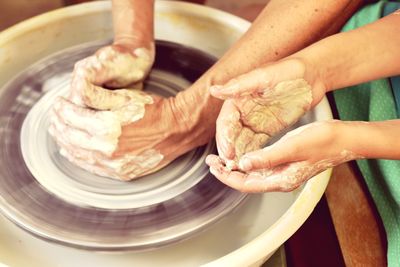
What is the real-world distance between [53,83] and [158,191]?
437 mm

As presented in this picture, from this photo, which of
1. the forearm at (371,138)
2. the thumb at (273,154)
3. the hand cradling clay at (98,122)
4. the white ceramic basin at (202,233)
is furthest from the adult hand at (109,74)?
the forearm at (371,138)

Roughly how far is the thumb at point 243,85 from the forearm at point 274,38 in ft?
0.78

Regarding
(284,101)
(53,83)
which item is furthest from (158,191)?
(53,83)

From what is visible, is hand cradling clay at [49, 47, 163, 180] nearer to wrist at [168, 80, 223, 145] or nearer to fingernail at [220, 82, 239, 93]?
wrist at [168, 80, 223, 145]

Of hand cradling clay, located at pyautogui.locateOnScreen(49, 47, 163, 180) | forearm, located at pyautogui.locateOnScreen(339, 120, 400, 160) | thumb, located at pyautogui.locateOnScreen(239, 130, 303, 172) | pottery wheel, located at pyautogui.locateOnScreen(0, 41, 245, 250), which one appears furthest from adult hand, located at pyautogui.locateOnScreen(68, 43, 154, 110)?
forearm, located at pyautogui.locateOnScreen(339, 120, 400, 160)

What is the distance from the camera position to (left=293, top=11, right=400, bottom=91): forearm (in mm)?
1056

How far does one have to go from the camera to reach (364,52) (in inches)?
42.1

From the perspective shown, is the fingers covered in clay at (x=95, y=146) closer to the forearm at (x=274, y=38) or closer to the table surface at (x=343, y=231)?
the forearm at (x=274, y=38)

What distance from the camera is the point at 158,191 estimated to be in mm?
1085

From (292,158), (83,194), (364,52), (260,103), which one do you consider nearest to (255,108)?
(260,103)

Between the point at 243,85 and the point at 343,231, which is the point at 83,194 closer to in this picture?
the point at 243,85

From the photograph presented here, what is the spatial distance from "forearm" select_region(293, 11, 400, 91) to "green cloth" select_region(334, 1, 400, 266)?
2cm

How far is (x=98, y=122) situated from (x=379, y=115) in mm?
610

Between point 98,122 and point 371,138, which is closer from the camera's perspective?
point 371,138
